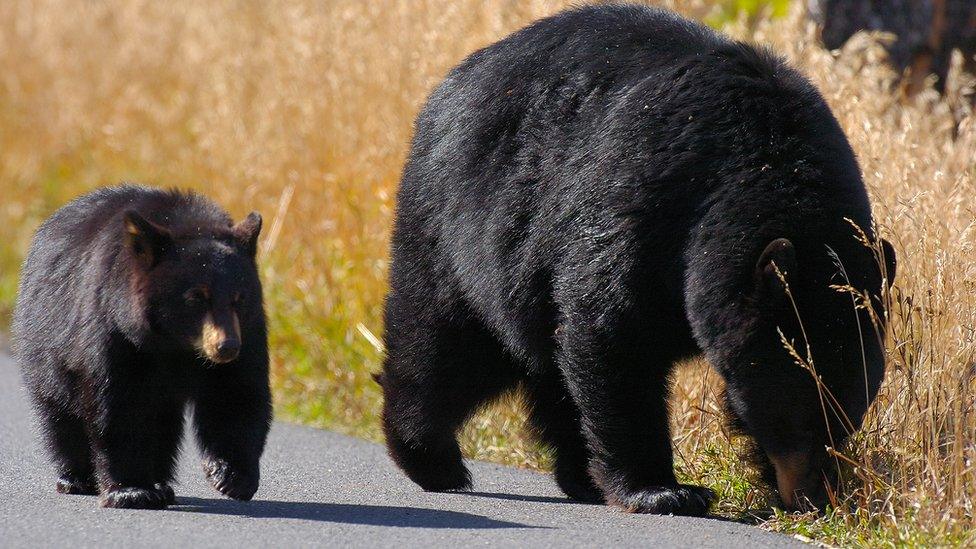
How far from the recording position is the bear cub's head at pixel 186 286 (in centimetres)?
509

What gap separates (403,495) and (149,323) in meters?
1.36

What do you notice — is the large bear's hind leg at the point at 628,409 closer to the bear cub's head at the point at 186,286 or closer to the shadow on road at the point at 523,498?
the shadow on road at the point at 523,498

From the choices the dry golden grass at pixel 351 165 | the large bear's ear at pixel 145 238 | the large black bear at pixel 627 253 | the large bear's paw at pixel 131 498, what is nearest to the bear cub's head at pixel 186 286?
the large bear's ear at pixel 145 238

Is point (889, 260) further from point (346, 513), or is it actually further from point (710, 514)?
point (346, 513)

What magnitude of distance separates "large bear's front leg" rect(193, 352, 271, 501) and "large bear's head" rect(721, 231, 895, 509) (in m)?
1.79

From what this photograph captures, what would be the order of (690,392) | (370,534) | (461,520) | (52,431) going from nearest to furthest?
1. (370,534)
2. (461,520)
3. (52,431)
4. (690,392)

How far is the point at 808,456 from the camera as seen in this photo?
4.89 meters

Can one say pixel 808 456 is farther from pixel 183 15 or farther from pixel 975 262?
pixel 183 15

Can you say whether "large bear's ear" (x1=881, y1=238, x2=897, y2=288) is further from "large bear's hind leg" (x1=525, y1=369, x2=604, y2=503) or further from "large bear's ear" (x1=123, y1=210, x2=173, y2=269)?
"large bear's ear" (x1=123, y1=210, x2=173, y2=269)

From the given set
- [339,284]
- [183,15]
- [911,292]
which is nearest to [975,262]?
[911,292]

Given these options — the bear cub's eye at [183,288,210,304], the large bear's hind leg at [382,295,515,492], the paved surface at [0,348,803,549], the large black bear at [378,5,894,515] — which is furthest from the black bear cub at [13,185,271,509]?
the large black bear at [378,5,894,515]

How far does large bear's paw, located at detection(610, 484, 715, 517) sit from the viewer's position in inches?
202

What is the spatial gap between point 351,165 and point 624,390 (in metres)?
4.38

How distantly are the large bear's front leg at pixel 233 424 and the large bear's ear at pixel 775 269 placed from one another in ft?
6.44
